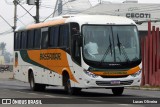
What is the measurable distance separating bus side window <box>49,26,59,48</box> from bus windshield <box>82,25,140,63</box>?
2587mm

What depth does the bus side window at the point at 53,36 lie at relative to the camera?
80.0 feet

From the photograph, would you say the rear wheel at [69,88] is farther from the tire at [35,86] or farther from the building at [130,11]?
the building at [130,11]

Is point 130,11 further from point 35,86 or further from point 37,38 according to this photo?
point 37,38

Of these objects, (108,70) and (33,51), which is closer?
(108,70)

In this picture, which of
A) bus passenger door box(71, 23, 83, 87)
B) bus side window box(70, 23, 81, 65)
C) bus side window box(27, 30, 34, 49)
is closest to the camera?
bus passenger door box(71, 23, 83, 87)

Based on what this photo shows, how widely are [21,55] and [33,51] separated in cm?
235

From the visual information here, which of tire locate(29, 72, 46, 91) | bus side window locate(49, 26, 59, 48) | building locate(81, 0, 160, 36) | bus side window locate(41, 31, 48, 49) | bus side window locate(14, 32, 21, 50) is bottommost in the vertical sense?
building locate(81, 0, 160, 36)

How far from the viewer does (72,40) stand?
22453 mm

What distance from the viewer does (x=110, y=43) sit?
2202 centimetres

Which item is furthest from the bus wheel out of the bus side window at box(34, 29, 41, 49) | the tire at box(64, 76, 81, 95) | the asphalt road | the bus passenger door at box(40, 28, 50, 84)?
the bus side window at box(34, 29, 41, 49)

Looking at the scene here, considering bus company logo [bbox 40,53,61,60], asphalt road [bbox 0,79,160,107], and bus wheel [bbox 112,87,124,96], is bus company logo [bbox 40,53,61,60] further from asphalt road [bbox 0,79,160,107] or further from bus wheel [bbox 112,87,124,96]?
bus wheel [bbox 112,87,124,96]

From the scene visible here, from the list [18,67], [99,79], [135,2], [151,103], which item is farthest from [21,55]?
[135,2]

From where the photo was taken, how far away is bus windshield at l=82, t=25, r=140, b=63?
858 inches

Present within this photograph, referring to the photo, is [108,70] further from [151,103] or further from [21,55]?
[21,55]
